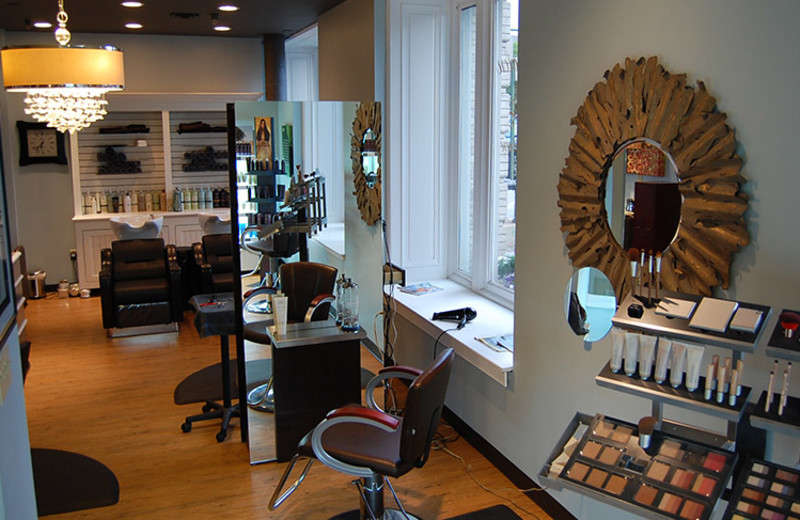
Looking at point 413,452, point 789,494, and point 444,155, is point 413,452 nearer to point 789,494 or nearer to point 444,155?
point 789,494

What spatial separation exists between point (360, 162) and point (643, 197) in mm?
2091

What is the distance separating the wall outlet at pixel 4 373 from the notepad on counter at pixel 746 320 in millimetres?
2209

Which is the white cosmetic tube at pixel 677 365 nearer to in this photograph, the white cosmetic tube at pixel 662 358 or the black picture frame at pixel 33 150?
the white cosmetic tube at pixel 662 358

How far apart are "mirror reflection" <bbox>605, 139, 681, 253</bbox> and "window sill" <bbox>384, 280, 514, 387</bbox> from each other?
1086mm

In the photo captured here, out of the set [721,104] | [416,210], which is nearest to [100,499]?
[416,210]

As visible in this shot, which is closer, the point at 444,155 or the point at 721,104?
the point at 721,104

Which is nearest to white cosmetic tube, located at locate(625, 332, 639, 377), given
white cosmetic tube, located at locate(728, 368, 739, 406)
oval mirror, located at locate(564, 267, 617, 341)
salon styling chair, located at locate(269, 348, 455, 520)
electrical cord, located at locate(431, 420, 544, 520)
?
white cosmetic tube, located at locate(728, 368, 739, 406)

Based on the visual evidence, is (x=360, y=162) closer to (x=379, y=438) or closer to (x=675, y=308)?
(x=379, y=438)

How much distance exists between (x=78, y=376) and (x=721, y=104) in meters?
5.16

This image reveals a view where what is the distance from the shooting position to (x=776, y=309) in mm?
2307

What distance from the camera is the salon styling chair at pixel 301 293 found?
13.8 ft

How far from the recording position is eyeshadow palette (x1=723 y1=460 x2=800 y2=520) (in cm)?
185

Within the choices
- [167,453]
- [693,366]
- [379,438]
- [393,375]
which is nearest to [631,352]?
[693,366]

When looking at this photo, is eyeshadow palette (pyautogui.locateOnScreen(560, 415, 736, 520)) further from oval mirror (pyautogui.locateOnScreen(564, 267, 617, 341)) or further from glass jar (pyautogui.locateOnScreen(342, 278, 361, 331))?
glass jar (pyautogui.locateOnScreen(342, 278, 361, 331))
